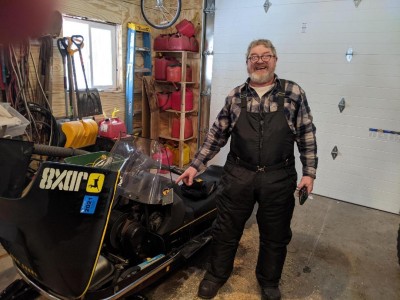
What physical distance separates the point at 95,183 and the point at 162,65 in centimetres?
315

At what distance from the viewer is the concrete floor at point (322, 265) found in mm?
Answer: 1964

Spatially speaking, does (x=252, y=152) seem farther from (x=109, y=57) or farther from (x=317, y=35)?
(x=109, y=57)

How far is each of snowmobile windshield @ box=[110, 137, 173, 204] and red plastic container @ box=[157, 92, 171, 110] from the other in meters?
2.31

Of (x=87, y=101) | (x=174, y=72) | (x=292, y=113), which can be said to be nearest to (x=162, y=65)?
(x=174, y=72)

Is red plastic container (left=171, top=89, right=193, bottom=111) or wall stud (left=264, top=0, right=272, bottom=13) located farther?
red plastic container (left=171, top=89, right=193, bottom=111)

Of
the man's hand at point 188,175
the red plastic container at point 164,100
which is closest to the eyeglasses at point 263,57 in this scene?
the man's hand at point 188,175

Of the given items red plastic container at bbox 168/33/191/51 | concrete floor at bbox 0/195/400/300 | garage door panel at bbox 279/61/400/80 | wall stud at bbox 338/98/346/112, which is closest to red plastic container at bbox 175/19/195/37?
red plastic container at bbox 168/33/191/51

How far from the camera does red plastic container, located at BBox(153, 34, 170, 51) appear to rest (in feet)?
13.0

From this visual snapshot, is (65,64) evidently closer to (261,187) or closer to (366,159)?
(261,187)

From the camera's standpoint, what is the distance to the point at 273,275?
6.12 ft

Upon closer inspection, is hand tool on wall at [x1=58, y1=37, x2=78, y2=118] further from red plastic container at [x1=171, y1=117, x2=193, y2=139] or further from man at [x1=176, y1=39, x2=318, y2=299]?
man at [x1=176, y1=39, x2=318, y2=299]

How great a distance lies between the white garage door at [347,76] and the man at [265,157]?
6.11 ft

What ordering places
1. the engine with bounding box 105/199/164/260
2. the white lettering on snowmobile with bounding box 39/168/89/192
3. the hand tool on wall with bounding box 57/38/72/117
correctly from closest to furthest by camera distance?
1. the white lettering on snowmobile with bounding box 39/168/89/192
2. the engine with bounding box 105/199/164/260
3. the hand tool on wall with bounding box 57/38/72/117

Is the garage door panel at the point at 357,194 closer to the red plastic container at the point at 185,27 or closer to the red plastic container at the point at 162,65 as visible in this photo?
the red plastic container at the point at 162,65
